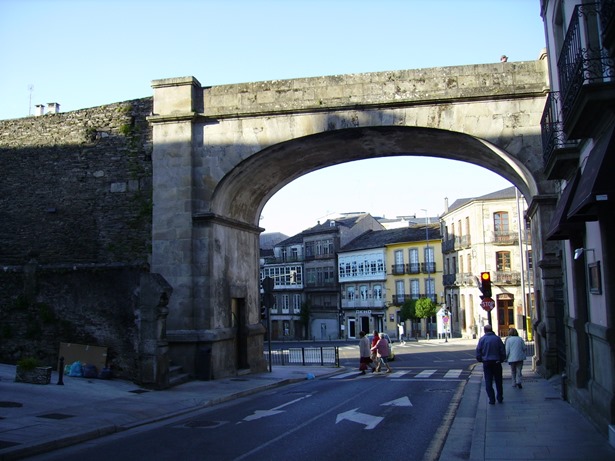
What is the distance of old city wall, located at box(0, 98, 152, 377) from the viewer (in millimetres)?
15289

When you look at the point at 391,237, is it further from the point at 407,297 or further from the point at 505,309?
the point at 505,309

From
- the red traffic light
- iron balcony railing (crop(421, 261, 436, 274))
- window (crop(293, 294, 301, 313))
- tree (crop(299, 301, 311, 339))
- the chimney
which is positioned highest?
the chimney

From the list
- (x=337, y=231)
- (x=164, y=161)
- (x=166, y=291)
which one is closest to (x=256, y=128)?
(x=164, y=161)

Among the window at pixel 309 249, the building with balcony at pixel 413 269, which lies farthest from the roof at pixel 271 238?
the building with balcony at pixel 413 269

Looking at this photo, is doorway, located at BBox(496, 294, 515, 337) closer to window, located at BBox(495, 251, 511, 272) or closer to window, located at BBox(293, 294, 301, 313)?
window, located at BBox(495, 251, 511, 272)

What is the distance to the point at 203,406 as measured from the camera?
12.4 m

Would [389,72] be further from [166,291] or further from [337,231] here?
[337,231]

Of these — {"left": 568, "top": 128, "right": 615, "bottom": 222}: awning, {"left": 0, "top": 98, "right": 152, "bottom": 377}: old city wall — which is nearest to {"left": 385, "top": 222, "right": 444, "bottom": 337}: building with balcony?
{"left": 0, "top": 98, "right": 152, "bottom": 377}: old city wall

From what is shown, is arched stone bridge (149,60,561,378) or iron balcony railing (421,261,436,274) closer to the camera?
arched stone bridge (149,60,561,378)

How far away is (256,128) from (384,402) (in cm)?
757

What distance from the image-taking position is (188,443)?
28.4 ft

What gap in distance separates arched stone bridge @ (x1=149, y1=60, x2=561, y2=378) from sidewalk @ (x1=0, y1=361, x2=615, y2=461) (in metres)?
2.29

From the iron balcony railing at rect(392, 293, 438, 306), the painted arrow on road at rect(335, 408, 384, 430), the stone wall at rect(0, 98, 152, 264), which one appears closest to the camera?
the painted arrow on road at rect(335, 408, 384, 430)

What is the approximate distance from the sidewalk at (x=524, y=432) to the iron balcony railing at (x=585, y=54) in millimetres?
3885
